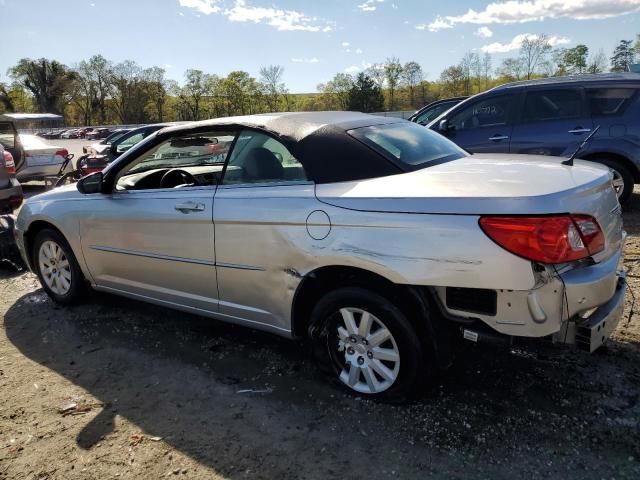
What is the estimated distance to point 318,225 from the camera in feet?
9.18

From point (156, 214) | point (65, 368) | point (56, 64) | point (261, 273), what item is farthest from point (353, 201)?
point (56, 64)

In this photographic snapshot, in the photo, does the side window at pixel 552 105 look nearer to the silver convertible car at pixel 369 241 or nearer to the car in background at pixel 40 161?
the silver convertible car at pixel 369 241

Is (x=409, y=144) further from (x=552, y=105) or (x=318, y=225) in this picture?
(x=552, y=105)

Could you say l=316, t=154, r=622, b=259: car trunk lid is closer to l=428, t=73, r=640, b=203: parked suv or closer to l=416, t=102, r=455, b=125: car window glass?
l=428, t=73, r=640, b=203: parked suv

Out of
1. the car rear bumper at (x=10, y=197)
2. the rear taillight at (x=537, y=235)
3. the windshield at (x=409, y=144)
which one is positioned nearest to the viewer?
the rear taillight at (x=537, y=235)

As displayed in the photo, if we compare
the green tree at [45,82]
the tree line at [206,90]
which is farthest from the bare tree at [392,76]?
the green tree at [45,82]

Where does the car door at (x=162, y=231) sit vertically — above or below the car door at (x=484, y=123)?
below

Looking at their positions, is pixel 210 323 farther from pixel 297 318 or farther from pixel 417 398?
pixel 417 398

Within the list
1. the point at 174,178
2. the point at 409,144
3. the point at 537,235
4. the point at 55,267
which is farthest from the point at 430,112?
the point at 537,235

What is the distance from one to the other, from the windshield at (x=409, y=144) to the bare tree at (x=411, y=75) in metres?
75.8

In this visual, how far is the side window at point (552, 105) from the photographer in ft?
22.3

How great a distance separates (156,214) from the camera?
3.61 metres

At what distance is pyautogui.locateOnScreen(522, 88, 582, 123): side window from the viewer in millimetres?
6789

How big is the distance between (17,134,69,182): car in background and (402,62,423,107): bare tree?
225ft
